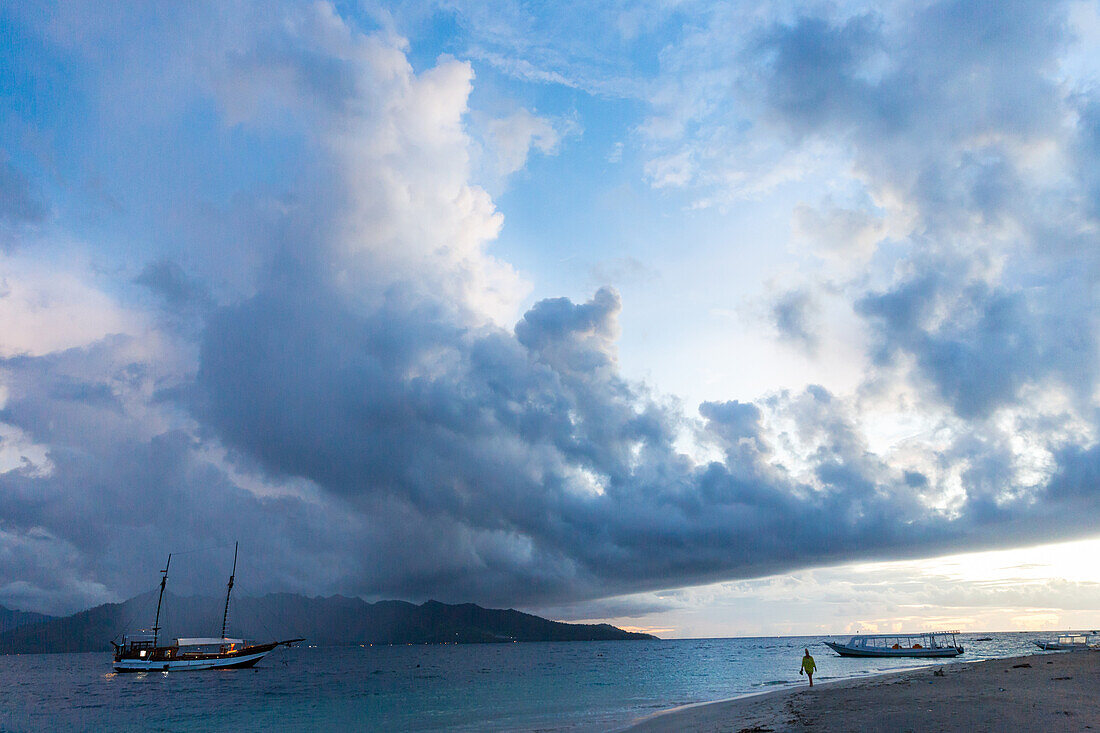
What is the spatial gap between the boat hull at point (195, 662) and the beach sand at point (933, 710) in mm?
130420

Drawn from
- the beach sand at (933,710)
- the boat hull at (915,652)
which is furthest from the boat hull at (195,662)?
the beach sand at (933,710)

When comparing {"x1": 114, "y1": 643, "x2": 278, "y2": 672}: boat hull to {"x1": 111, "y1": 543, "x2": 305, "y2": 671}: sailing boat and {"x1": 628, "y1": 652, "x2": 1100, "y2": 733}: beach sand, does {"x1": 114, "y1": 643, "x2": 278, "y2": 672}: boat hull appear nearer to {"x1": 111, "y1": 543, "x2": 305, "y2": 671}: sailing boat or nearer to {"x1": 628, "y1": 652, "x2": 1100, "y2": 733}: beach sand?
{"x1": 111, "y1": 543, "x2": 305, "y2": 671}: sailing boat

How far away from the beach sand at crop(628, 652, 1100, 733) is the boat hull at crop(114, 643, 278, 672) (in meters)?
130

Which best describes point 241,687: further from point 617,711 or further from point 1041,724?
point 1041,724

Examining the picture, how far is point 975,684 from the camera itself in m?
41.5

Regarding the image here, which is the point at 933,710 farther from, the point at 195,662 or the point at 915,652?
the point at 195,662

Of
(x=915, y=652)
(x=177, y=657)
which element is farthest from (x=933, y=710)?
(x=177, y=657)

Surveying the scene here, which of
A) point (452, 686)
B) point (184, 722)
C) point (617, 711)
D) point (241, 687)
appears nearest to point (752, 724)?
point (617, 711)

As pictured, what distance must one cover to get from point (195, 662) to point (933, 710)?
15354cm

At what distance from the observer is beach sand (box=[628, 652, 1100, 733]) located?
975 inches

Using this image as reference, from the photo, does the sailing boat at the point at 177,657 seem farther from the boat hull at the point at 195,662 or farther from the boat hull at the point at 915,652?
the boat hull at the point at 915,652

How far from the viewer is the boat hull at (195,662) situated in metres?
133

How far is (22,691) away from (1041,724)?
15534 cm

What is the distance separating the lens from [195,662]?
13575 cm
